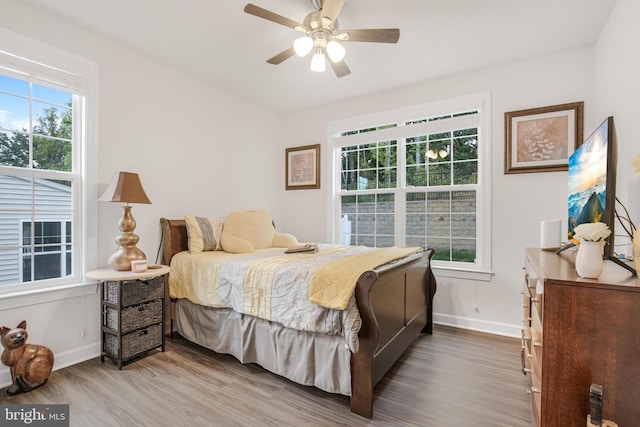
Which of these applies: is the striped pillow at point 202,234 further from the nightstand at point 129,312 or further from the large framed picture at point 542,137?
the large framed picture at point 542,137

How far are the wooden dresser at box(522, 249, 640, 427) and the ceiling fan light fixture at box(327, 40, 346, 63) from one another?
1810mm

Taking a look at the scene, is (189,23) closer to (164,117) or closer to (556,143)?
(164,117)

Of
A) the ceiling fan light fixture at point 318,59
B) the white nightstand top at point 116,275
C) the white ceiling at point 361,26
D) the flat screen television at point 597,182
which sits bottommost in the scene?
the white nightstand top at point 116,275

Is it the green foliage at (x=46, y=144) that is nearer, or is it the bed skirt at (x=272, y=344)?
the bed skirt at (x=272, y=344)

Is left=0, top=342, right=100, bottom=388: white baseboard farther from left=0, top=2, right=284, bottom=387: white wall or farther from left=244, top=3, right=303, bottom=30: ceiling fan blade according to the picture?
left=244, top=3, right=303, bottom=30: ceiling fan blade

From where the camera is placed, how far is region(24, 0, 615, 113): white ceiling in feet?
7.29

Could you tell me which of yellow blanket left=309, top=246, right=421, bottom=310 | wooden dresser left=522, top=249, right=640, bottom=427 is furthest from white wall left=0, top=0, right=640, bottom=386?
yellow blanket left=309, top=246, right=421, bottom=310

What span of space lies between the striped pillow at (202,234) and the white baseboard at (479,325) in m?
2.54

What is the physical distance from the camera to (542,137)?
2916 mm

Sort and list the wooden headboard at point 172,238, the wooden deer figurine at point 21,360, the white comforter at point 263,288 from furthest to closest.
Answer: the wooden headboard at point 172,238 → the wooden deer figurine at point 21,360 → the white comforter at point 263,288

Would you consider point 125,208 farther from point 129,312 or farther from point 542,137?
point 542,137

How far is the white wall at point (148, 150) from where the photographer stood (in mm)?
2340

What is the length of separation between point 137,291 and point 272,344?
121 cm

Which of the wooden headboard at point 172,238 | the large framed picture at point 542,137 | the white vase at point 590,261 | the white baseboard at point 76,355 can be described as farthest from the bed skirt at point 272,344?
the large framed picture at point 542,137
